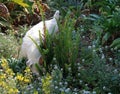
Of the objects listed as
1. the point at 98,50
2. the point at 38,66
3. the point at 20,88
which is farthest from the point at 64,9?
the point at 20,88

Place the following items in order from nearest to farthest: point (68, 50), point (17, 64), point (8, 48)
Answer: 1. point (68, 50)
2. point (17, 64)
3. point (8, 48)

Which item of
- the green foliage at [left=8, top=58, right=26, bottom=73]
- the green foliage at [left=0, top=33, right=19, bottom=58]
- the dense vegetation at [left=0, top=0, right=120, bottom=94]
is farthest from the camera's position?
the green foliage at [left=0, top=33, right=19, bottom=58]

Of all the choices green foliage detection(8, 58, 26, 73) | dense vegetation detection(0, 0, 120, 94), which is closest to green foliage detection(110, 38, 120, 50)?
dense vegetation detection(0, 0, 120, 94)

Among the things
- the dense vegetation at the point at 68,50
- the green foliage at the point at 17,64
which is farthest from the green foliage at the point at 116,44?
the green foliage at the point at 17,64

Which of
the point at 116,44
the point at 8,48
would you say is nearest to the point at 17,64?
the point at 8,48

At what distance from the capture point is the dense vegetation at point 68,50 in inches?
174

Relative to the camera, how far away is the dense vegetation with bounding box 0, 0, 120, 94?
4.41 m

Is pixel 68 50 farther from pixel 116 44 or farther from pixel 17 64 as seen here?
pixel 116 44

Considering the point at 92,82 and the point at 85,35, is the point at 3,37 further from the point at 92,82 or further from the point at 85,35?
the point at 92,82

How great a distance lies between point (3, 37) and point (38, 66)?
1105mm

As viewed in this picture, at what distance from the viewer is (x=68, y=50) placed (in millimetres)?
4930

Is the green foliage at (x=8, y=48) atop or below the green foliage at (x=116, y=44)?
atop

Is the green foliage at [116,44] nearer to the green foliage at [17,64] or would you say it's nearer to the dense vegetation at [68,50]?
the dense vegetation at [68,50]

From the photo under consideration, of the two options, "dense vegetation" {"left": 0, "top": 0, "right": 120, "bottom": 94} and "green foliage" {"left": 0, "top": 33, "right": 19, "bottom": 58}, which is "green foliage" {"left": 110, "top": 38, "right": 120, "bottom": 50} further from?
"green foliage" {"left": 0, "top": 33, "right": 19, "bottom": 58}
